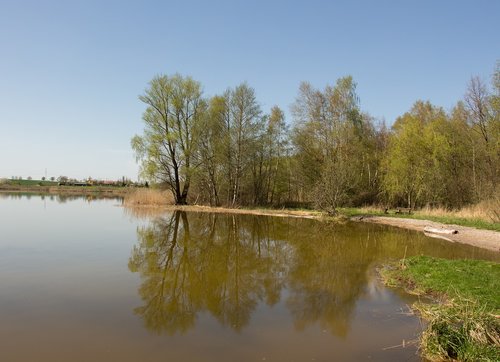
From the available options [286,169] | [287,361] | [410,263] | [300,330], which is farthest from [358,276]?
[286,169]

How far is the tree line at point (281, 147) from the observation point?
1281 inches

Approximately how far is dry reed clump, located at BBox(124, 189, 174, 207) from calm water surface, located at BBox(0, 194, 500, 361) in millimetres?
→ 22409

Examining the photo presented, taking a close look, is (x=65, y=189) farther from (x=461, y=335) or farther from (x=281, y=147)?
(x=461, y=335)

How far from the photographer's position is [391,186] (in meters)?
33.7

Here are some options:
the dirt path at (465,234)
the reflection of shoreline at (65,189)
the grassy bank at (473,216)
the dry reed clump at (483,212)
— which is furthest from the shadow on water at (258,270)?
the reflection of shoreline at (65,189)

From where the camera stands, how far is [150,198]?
128ft

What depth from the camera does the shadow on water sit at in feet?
25.0

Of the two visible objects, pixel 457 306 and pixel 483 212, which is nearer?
pixel 457 306

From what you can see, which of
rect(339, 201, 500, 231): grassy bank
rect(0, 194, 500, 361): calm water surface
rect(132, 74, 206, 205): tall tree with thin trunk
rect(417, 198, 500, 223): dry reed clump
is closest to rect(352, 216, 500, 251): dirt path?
rect(339, 201, 500, 231): grassy bank

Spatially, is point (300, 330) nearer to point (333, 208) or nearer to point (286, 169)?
point (333, 208)

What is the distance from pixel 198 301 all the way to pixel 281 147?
3176cm

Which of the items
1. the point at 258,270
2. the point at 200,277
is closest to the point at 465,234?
the point at 258,270

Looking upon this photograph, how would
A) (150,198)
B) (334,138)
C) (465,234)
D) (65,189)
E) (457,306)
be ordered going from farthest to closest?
(65,189), (150,198), (334,138), (465,234), (457,306)

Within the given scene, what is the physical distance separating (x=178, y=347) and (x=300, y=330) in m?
2.24
